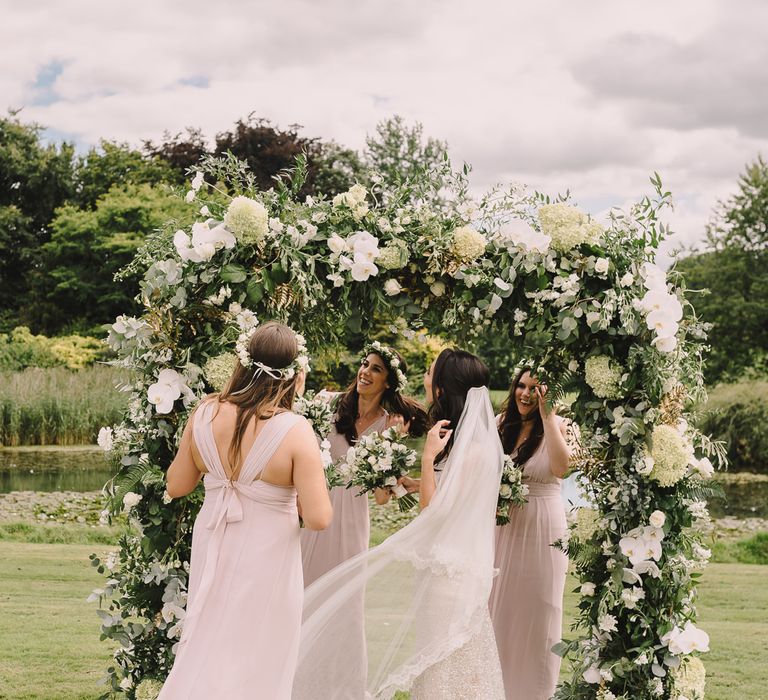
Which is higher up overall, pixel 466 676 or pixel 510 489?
pixel 510 489

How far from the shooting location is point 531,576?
504cm

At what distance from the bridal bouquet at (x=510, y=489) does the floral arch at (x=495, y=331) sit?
1.24ft

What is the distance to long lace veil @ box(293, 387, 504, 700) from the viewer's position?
418 centimetres

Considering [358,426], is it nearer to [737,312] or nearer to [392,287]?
[392,287]

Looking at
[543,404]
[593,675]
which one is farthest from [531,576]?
[543,404]

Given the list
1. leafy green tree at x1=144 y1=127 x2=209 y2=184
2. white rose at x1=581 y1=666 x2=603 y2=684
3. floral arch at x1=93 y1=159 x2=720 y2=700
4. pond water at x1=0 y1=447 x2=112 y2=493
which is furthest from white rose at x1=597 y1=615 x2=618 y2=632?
leafy green tree at x1=144 y1=127 x2=209 y2=184

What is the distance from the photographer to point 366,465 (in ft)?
16.3

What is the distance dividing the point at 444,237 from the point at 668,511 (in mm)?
1733

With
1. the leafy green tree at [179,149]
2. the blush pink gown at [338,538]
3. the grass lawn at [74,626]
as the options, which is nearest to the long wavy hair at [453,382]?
the blush pink gown at [338,538]

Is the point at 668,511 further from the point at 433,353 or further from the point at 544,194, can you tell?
the point at 433,353

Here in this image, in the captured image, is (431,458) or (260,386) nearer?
(260,386)

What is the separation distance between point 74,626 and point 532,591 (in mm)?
3828

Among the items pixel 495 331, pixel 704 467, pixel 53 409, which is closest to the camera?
A: pixel 704 467

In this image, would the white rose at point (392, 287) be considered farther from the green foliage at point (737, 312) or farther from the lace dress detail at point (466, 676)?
the green foliage at point (737, 312)
